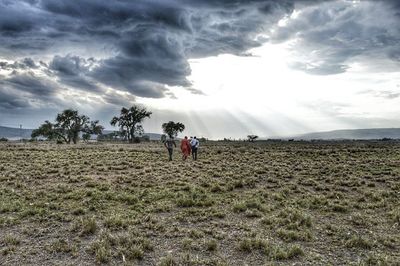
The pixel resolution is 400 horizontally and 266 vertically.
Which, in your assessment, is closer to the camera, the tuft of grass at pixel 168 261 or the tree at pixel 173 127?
the tuft of grass at pixel 168 261

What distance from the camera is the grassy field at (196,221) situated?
10391mm

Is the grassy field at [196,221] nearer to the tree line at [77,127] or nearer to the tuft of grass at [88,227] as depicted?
the tuft of grass at [88,227]

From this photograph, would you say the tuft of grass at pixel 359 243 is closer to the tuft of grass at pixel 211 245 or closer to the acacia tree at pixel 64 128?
the tuft of grass at pixel 211 245

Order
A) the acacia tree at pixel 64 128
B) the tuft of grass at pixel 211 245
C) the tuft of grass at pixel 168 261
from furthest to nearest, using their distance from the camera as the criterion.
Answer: the acacia tree at pixel 64 128, the tuft of grass at pixel 211 245, the tuft of grass at pixel 168 261

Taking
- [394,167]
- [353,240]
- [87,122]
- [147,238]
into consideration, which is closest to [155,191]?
[147,238]

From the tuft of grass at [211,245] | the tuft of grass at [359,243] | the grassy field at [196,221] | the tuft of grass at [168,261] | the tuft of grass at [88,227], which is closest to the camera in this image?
the tuft of grass at [168,261]

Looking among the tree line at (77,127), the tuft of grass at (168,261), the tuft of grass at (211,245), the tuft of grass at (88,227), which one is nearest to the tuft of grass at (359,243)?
the tuft of grass at (211,245)

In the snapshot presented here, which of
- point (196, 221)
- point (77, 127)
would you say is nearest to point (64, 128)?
point (77, 127)

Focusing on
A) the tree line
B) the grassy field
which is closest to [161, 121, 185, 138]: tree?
the tree line

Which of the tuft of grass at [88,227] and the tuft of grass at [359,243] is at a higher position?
the tuft of grass at [88,227]

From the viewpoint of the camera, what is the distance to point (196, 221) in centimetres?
1403

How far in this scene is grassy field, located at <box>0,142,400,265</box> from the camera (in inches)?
409

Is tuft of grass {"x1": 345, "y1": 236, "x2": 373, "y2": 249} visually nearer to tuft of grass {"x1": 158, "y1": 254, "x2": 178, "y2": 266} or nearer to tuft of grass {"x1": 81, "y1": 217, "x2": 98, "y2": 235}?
tuft of grass {"x1": 158, "y1": 254, "x2": 178, "y2": 266}

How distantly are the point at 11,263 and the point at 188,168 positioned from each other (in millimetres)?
21145
